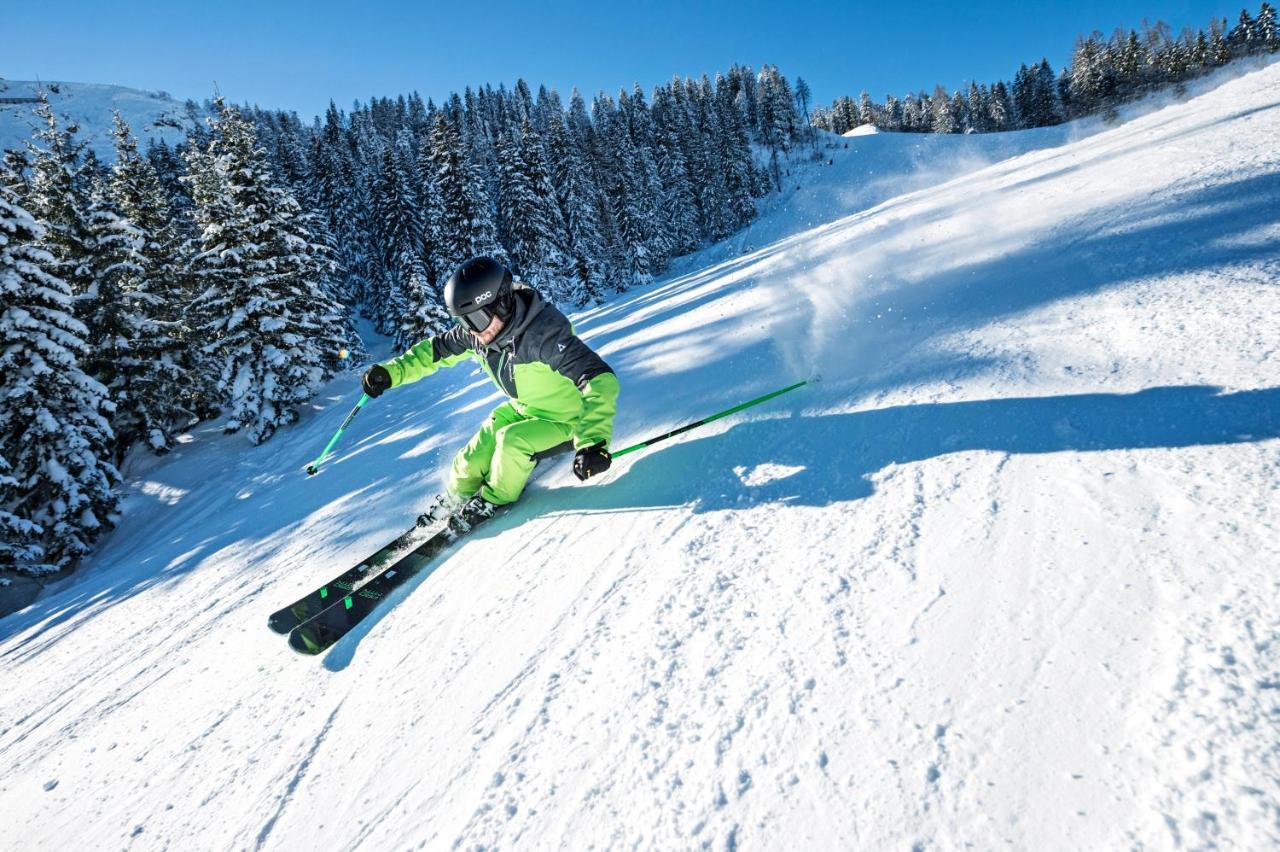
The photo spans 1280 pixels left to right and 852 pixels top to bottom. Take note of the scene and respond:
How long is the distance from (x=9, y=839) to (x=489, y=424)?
3076 mm

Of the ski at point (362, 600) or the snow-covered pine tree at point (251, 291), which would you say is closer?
the ski at point (362, 600)

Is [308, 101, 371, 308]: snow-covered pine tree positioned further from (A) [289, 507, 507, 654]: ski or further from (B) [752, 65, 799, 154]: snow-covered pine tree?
(B) [752, 65, 799, 154]: snow-covered pine tree

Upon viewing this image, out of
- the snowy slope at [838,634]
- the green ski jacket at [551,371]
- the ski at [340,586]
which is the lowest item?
the snowy slope at [838,634]

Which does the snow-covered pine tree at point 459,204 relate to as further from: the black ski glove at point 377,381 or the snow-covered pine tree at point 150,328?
the black ski glove at point 377,381

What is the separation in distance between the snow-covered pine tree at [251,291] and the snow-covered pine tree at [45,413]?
3564 mm

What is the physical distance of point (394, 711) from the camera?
2.31m

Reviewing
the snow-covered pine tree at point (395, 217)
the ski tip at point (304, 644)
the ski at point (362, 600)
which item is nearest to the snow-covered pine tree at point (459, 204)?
the snow-covered pine tree at point (395, 217)

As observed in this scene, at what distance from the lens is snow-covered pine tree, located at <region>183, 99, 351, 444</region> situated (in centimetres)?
1723

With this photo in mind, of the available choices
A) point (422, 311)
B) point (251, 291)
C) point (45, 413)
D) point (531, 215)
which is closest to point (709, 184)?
point (531, 215)

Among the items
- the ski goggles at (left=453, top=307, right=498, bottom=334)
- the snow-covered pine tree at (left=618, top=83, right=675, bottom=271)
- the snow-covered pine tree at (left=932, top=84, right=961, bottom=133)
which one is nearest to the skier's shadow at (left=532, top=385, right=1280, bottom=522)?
the ski goggles at (left=453, top=307, right=498, bottom=334)

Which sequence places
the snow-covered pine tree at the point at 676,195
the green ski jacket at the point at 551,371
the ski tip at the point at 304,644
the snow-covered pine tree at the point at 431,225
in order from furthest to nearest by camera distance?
the snow-covered pine tree at the point at 676,195 < the snow-covered pine tree at the point at 431,225 < the green ski jacket at the point at 551,371 < the ski tip at the point at 304,644

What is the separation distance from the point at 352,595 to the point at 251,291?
61.6ft

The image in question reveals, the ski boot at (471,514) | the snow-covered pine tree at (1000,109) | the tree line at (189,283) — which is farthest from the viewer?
the snow-covered pine tree at (1000,109)

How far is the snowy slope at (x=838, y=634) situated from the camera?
1403 millimetres
